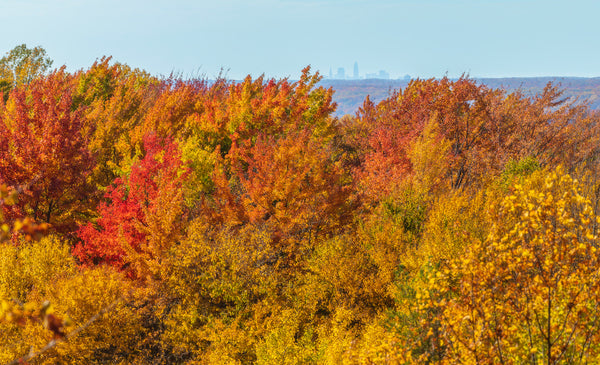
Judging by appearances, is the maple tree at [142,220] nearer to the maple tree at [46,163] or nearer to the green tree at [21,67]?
the maple tree at [46,163]

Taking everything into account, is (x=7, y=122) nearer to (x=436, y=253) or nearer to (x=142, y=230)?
(x=142, y=230)

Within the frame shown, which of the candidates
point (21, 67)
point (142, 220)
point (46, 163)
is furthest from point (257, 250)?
point (21, 67)

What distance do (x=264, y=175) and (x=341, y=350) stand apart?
15844 mm

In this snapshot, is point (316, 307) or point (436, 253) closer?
point (436, 253)

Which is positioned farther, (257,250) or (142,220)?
(142,220)

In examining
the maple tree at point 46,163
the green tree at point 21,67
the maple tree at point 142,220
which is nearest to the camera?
the maple tree at point 142,220

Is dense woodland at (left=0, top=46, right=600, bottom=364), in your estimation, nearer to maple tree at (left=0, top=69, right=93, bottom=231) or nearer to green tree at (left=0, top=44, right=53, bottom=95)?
maple tree at (left=0, top=69, right=93, bottom=231)

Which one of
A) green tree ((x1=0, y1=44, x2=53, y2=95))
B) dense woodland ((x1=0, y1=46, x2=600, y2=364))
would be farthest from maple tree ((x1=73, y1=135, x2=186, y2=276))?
green tree ((x1=0, y1=44, x2=53, y2=95))

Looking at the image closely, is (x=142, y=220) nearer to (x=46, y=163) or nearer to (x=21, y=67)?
(x=46, y=163)

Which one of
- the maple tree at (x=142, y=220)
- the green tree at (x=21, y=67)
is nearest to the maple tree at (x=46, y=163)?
the maple tree at (x=142, y=220)

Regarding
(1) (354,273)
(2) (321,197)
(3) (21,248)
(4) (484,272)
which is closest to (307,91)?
(2) (321,197)

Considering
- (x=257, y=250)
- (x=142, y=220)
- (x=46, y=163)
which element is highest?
(x=46, y=163)

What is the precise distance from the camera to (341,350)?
1532cm

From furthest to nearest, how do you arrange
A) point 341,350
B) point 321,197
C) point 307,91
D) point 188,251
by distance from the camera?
point 307,91 → point 321,197 → point 188,251 → point 341,350
